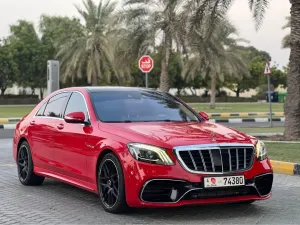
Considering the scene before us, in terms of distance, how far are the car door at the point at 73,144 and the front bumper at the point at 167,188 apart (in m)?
1.16

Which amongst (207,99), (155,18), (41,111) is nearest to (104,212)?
(41,111)

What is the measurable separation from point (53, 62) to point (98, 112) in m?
14.5

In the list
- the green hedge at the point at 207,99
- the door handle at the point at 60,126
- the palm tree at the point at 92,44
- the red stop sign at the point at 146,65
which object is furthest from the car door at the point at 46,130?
the green hedge at the point at 207,99

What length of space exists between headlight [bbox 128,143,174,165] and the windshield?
41.3 inches

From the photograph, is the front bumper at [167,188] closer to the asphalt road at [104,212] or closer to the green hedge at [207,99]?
the asphalt road at [104,212]

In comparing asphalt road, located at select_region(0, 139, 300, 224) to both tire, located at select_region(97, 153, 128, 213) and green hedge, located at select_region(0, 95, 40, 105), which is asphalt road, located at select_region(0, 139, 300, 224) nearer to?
tire, located at select_region(97, 153, 128, 213)

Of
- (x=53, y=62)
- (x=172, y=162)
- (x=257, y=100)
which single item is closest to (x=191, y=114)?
(x=172, y=162)

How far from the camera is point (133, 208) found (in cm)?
673

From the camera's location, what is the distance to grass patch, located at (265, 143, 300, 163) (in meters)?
11.6

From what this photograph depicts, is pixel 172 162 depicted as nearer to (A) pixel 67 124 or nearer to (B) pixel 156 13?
(A) pixel 67 124

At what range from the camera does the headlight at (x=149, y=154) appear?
6141 mm

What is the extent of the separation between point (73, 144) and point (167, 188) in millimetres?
1828

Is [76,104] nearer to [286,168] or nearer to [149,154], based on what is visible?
[149,154]

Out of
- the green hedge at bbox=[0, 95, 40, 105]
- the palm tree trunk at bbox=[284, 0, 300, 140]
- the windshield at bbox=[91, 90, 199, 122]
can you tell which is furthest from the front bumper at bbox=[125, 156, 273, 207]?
the green hedge at bbox=[0, 95, 40, 105]
